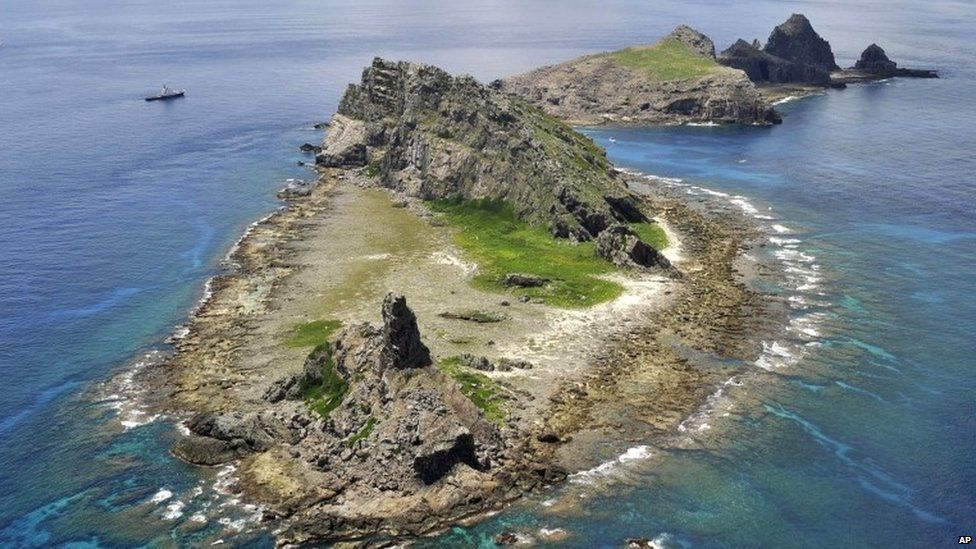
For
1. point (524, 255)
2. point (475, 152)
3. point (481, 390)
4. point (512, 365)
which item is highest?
point (475, 152)

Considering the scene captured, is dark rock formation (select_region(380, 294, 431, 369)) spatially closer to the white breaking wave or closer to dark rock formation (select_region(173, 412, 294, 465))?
dark rock formation (select_region(173, 412, 294, 465))

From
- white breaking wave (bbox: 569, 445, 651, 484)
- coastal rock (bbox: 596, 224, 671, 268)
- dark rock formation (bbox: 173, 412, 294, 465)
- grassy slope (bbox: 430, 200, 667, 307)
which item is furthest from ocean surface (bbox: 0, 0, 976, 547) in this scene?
grassy slope (bbox: 430, 200, 667, 307)

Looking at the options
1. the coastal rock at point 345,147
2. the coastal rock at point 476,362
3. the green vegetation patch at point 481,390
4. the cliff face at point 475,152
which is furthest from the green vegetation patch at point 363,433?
the coastal rock at point 345,147

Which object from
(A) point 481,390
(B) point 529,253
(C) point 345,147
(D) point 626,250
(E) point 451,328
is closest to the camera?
(A) point 481,390

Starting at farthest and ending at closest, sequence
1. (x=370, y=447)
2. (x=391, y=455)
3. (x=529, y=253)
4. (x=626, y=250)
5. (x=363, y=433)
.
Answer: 1. (x=529, y=253)
2. (x=626, y=250)
3. (x=363, y=433)
4. (x=370, y=447)
5. (x=391, y=455)

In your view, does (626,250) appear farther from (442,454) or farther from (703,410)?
(442,454)

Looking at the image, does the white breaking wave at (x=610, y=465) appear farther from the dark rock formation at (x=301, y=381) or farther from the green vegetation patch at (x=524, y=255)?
the green vegetation patch at (x=524, y=255)

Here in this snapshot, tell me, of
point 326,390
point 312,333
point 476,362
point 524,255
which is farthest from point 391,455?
point 524,255
